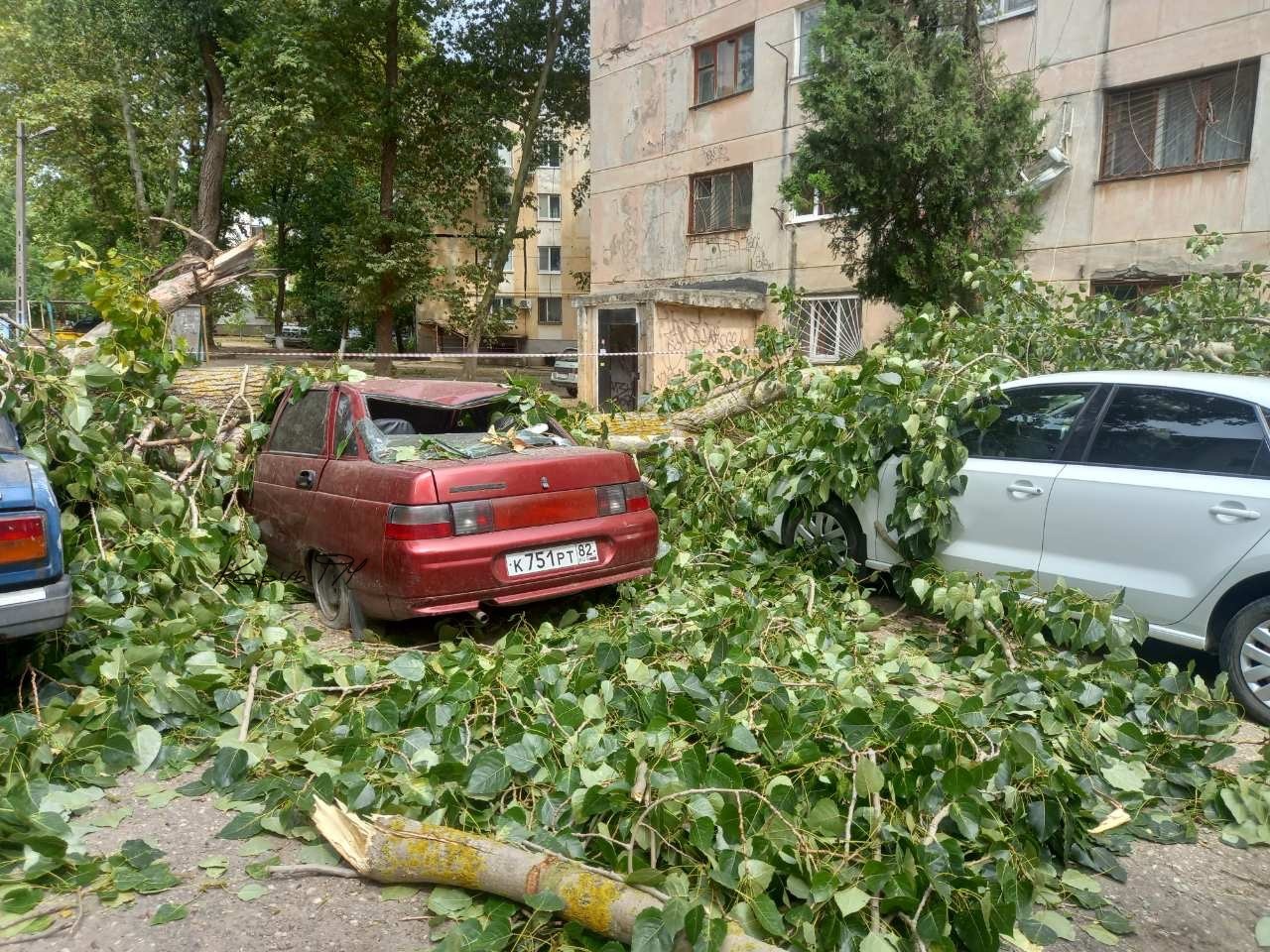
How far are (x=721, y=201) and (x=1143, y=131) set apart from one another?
853 cm

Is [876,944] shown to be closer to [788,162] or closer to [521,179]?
[788,162]

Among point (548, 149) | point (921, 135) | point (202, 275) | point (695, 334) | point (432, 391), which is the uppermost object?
point (548, 149)

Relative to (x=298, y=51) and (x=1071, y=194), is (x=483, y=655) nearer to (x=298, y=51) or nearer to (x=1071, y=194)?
(x=1071, y=194)

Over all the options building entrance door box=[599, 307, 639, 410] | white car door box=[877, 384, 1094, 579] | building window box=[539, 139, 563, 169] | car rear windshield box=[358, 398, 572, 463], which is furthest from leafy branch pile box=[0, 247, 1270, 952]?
building window box=[539, 139, 563, 169]

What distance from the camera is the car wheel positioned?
16.4 ft

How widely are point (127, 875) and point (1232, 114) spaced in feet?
49.0

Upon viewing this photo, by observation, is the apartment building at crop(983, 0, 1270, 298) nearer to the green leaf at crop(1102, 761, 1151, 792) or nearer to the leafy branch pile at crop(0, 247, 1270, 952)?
the leafy branch pile at crop(0, 247, 1270, 952)

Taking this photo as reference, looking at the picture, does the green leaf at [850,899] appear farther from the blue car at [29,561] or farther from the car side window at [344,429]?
the car side window at [344,429]

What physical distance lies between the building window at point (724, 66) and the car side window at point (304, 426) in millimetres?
15369

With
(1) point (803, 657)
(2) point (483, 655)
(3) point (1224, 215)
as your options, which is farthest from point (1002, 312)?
(3) point (1224, 215)

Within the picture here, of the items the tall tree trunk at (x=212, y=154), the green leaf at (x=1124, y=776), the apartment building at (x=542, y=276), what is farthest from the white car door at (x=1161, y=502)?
the apartment building at (x=542, y=276)

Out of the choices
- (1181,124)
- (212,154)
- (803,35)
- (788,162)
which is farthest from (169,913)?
(212,154)

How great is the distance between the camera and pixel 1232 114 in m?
12.3

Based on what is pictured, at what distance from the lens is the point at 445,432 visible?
18.4 ft
